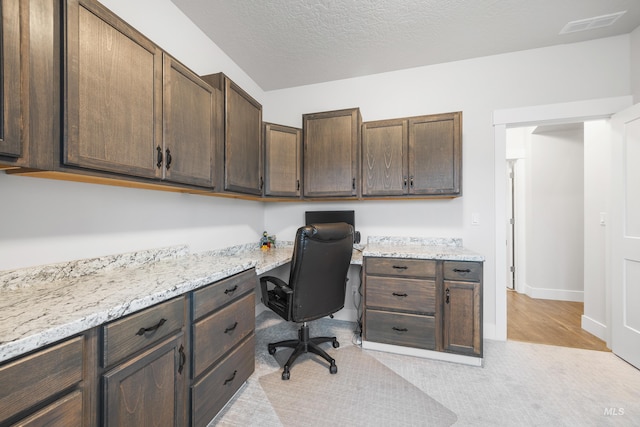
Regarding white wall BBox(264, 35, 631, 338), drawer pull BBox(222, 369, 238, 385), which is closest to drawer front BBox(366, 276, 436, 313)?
white wall BBox(264, 35, 631, 338)

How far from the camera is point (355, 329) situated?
266 cm

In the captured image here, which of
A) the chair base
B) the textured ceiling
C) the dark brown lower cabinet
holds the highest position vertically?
the textured ceiling

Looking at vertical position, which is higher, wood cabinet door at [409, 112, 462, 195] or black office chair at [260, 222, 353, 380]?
wood cabinet door at [409, 112, 462, 195]

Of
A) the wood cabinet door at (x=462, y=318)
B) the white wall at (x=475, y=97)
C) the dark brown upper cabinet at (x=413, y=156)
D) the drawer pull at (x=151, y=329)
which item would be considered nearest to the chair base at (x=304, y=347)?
the wood cabinet door at (x=462, y=318)

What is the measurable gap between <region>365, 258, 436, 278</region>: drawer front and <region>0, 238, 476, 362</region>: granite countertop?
0.95 metres

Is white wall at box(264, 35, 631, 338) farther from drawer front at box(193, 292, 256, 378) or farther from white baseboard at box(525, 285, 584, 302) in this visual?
white baseboard at box(525, 285, 584, 302)

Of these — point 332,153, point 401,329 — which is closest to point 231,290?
point 401,329

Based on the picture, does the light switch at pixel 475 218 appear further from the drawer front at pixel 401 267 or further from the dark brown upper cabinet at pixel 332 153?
the dark brown upper cabinet at pixel 332 153

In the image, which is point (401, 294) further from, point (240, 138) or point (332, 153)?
point (240, 138)

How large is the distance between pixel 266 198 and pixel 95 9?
→ 1696 millimetres

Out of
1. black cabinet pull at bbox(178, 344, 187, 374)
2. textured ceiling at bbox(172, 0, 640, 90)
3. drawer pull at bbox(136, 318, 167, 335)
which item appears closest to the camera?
drawer pull at bbox(136, 318, 167, 335)

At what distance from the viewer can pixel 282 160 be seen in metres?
2.61

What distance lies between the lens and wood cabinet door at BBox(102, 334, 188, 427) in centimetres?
89

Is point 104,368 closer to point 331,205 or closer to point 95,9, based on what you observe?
point 95,9
